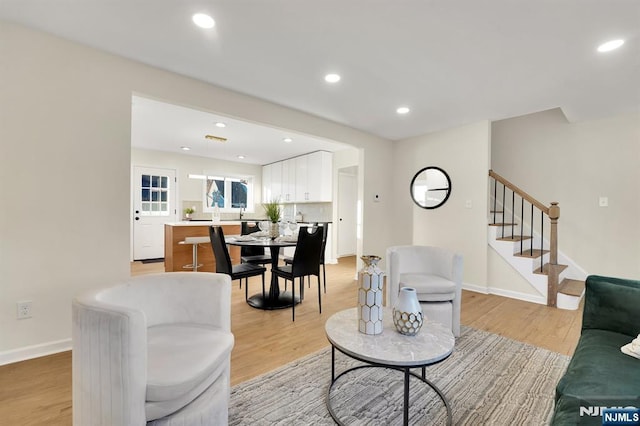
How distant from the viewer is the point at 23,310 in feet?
6.81

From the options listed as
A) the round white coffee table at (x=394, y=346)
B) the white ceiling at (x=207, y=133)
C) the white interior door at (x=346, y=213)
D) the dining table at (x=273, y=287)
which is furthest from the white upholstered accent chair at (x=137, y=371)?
the white interior door at (x=346, y=213)

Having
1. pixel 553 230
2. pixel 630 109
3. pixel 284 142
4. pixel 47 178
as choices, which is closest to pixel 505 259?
pixel 553 230

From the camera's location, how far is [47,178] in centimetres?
215

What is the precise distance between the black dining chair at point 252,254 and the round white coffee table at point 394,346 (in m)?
2.19

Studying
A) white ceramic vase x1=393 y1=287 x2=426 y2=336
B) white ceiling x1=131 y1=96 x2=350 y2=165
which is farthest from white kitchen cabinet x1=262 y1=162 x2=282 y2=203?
white ceramic vase x1=393 y1=287 x2=426 y2=336

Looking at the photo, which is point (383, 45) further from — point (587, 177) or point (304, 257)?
point (587, 177)

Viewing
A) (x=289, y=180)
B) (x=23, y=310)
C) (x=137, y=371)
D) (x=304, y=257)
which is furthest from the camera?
(x=289, y=180)

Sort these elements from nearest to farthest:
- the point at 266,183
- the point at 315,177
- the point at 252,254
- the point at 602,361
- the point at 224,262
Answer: the point at 602,361 < the point at 224,262 < the point at 252,254 < the point at 315,177 < the point at 266,183

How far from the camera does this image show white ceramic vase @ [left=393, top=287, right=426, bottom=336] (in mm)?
1545

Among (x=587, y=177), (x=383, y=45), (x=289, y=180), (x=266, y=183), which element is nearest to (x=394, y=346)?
(x=383, y=45)

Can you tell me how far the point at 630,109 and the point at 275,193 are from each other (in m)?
6.33

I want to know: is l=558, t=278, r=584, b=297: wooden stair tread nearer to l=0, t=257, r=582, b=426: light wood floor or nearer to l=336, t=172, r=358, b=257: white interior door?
l=0, t=257, r=582, b=426: light wood floor

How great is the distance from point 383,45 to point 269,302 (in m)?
2.82

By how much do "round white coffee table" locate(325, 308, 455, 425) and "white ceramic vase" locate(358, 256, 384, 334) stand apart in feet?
0.14
